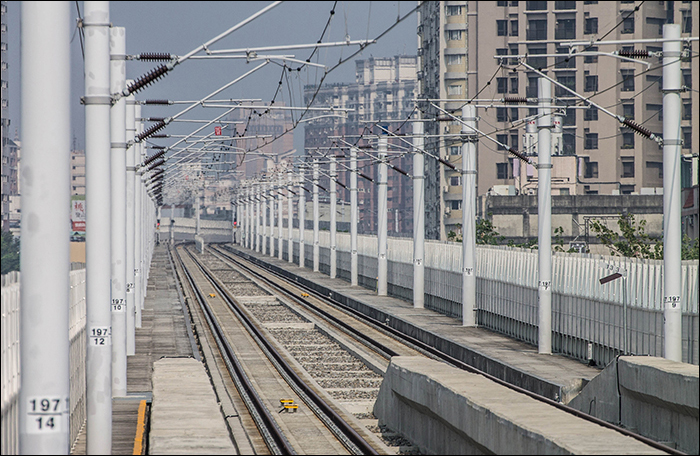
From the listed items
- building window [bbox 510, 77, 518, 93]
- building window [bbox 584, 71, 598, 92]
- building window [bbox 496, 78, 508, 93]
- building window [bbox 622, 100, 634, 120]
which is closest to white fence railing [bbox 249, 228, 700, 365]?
building window [bbox 496, 78, 508, 93]

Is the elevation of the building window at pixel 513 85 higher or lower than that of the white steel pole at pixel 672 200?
higher

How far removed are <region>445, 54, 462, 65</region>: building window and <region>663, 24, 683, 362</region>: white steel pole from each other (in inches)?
3643

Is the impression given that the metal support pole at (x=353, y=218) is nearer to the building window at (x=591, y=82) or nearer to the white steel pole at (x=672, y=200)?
the white steel pole at (x=672, y=200)

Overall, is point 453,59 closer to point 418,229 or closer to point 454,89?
point 454,89

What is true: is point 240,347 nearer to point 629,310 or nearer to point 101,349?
point 629,310

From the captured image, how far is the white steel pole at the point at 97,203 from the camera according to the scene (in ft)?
45.1

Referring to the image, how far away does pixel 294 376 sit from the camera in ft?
87.0

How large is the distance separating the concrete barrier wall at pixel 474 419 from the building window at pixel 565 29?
9358cm

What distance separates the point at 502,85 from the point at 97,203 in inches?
3869

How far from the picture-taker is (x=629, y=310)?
81.0 ft

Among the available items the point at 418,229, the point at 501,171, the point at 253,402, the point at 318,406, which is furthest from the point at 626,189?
the point at 318,406

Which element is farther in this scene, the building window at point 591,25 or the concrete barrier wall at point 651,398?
the building window at point 591,25

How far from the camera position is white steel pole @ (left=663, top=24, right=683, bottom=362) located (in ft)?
66.1

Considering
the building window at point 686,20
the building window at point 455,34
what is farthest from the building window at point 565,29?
the building window at point 686,20
